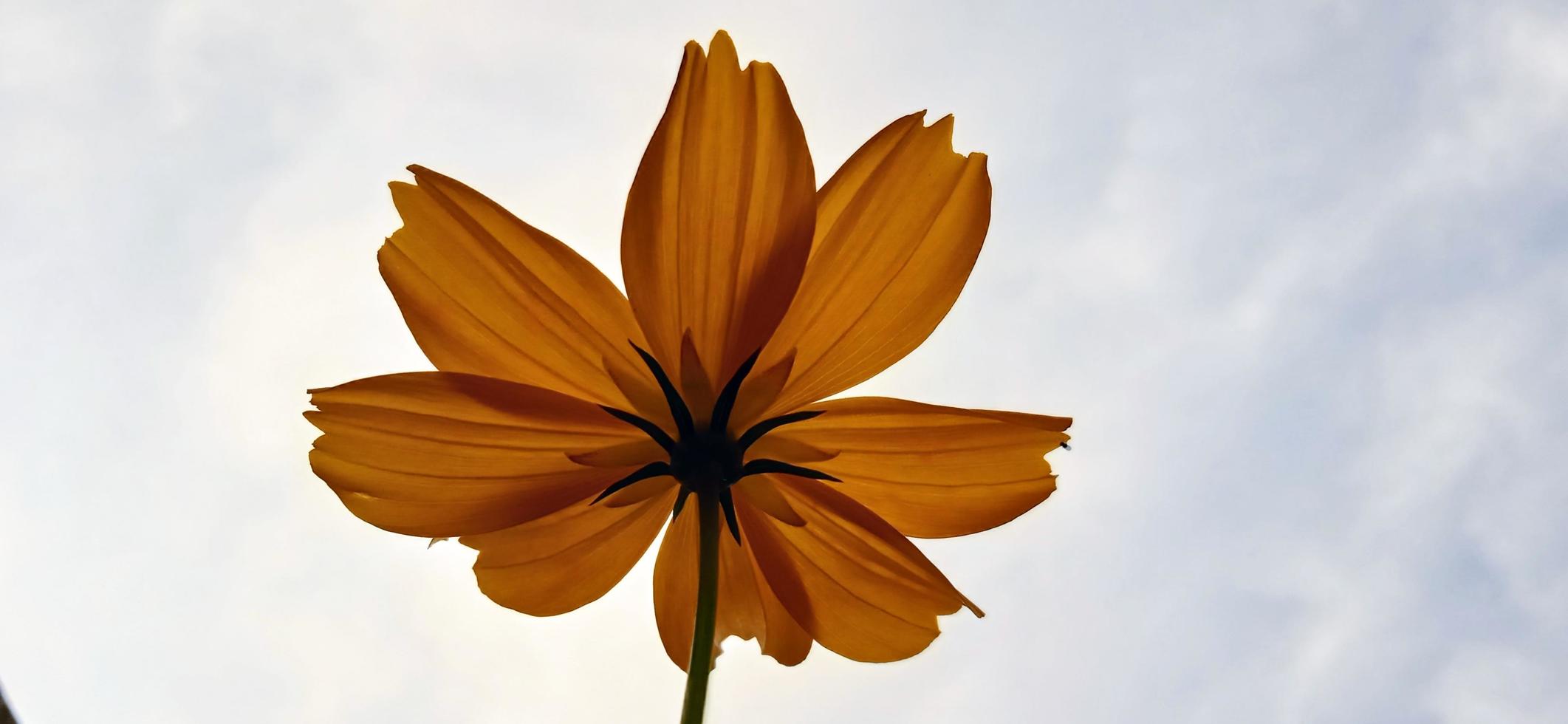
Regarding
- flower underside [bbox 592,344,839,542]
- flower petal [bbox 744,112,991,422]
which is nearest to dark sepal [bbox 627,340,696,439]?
flower underside [bbox 592,344,839,542]

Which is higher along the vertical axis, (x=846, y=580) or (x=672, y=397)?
(x=672, y=397)

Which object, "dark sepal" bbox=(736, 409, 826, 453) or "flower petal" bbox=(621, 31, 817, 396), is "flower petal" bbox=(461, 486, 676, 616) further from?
"flower petal" bbox=(621, 31, 817, 396)

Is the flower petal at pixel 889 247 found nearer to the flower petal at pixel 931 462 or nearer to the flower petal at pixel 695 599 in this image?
the flower petal at pixel 931 462

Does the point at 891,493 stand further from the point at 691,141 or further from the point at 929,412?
the point at 691,141

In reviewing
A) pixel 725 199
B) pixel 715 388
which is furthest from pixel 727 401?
pixel 725 199

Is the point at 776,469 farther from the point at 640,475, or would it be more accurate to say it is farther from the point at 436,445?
the point at 436,445

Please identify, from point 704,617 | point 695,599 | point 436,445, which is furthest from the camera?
point 695,599

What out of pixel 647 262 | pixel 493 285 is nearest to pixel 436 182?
pixel 493 285
